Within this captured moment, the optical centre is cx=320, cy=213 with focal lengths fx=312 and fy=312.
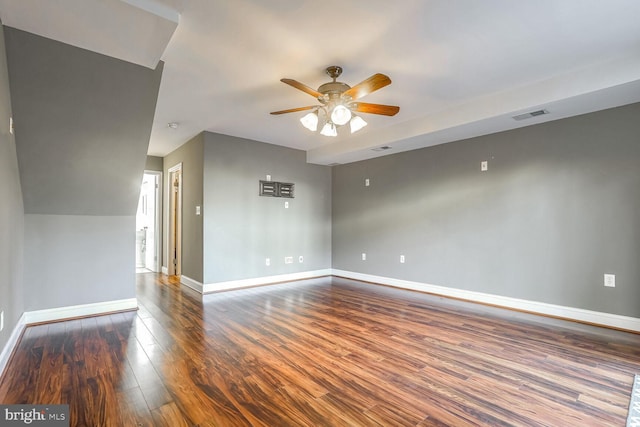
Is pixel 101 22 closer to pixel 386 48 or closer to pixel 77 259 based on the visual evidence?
pixel 386 48

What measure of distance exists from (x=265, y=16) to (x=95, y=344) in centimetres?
297

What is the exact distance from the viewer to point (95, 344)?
2689 millimetres

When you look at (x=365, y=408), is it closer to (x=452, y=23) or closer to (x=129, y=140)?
(x=452, y=23)

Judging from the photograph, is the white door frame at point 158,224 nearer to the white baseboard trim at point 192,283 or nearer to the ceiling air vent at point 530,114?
the white baseboard trim at point 192,283

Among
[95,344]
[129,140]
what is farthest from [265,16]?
[95,344]

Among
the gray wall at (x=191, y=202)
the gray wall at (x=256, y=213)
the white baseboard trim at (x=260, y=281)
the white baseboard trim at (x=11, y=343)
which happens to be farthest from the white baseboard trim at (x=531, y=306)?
the white baseboard trim at (x=11, y=343)

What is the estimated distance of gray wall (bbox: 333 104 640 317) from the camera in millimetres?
3172

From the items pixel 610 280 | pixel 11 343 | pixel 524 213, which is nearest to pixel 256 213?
pixel 11 343

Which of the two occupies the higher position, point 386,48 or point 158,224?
point 386,48

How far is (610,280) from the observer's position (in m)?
3.20

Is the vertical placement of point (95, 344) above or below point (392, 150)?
below

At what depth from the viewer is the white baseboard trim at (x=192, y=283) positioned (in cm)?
465

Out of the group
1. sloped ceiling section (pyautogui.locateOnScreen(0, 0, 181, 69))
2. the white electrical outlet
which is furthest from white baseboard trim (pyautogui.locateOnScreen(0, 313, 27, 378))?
the white electrical outlet

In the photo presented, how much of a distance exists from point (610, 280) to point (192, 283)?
528cm
